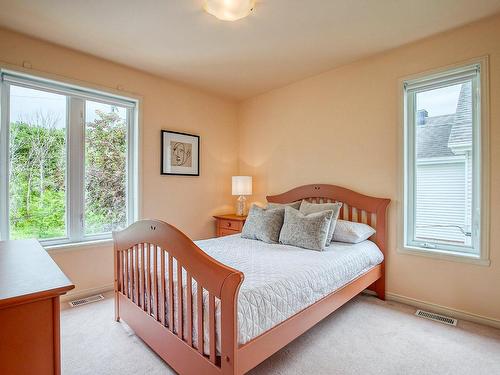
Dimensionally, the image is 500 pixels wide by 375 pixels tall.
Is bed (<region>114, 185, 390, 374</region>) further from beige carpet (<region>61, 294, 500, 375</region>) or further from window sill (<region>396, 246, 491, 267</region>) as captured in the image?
window sill (<region>396, 246, 491, 267</region>)

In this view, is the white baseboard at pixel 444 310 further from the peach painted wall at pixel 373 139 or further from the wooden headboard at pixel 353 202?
the wooden headboard at pixel 353 202

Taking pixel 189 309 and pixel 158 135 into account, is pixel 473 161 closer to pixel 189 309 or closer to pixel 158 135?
pixel 189 309

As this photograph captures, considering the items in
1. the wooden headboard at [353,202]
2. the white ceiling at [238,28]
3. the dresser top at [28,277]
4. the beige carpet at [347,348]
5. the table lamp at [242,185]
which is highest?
the white ceiling at [238,28]

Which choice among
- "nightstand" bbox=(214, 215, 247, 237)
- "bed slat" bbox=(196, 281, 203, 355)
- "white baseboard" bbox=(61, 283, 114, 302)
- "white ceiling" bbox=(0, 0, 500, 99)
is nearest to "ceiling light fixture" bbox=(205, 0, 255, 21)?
"white ceiling" bbox=(0, 0, 500, 99)

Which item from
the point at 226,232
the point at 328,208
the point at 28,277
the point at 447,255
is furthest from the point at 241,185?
the point at 28,277

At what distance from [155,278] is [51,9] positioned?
215 centimetres

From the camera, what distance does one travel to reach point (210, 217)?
393cm

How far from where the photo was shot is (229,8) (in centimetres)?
193

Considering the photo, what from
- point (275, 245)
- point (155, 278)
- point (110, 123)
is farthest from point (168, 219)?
point (155, 278)

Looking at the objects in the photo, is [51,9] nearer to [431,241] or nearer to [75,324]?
[75,324]

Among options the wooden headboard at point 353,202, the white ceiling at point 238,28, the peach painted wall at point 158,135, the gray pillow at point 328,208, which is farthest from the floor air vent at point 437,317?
the peach painted wall at point 158,135

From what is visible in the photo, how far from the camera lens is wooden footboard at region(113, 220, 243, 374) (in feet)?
4.14

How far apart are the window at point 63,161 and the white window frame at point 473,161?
9.65ft

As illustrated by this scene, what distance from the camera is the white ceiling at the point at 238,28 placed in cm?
202
